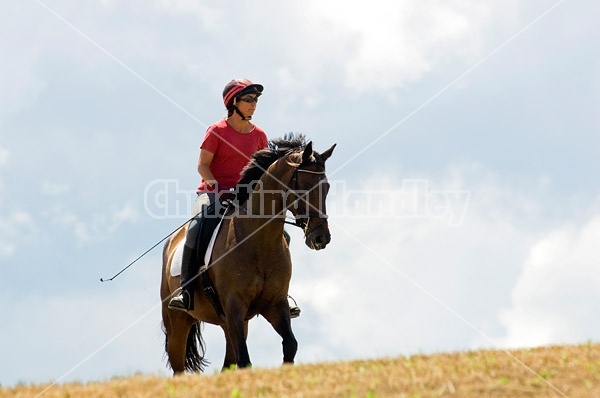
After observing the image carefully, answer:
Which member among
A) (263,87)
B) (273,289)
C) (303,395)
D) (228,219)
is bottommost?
(303,395)

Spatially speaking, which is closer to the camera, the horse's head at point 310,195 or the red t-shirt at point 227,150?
the horse's head at point 310,195

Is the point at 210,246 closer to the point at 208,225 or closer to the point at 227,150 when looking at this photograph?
the point at 208,225

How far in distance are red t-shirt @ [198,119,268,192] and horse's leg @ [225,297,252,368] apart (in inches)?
87.7

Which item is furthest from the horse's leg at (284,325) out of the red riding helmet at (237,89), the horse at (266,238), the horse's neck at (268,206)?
the red riding helmet at (237,89)

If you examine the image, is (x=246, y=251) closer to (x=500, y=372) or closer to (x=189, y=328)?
(x=189, y=328)

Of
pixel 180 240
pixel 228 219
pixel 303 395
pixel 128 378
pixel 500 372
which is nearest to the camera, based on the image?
pixel 303 395

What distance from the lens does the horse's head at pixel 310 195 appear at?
464 inches

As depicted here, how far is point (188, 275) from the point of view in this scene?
1387cm

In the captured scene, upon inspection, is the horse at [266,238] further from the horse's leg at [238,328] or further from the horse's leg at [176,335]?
the horse's leg at [176,335]

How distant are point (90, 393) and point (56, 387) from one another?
1050mm

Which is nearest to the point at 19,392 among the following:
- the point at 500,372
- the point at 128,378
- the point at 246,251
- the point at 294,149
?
the point at 128,378

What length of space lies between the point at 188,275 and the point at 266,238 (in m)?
1.69

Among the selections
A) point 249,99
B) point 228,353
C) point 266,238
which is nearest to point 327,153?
point 266,238

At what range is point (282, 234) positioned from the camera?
12.9 meters
